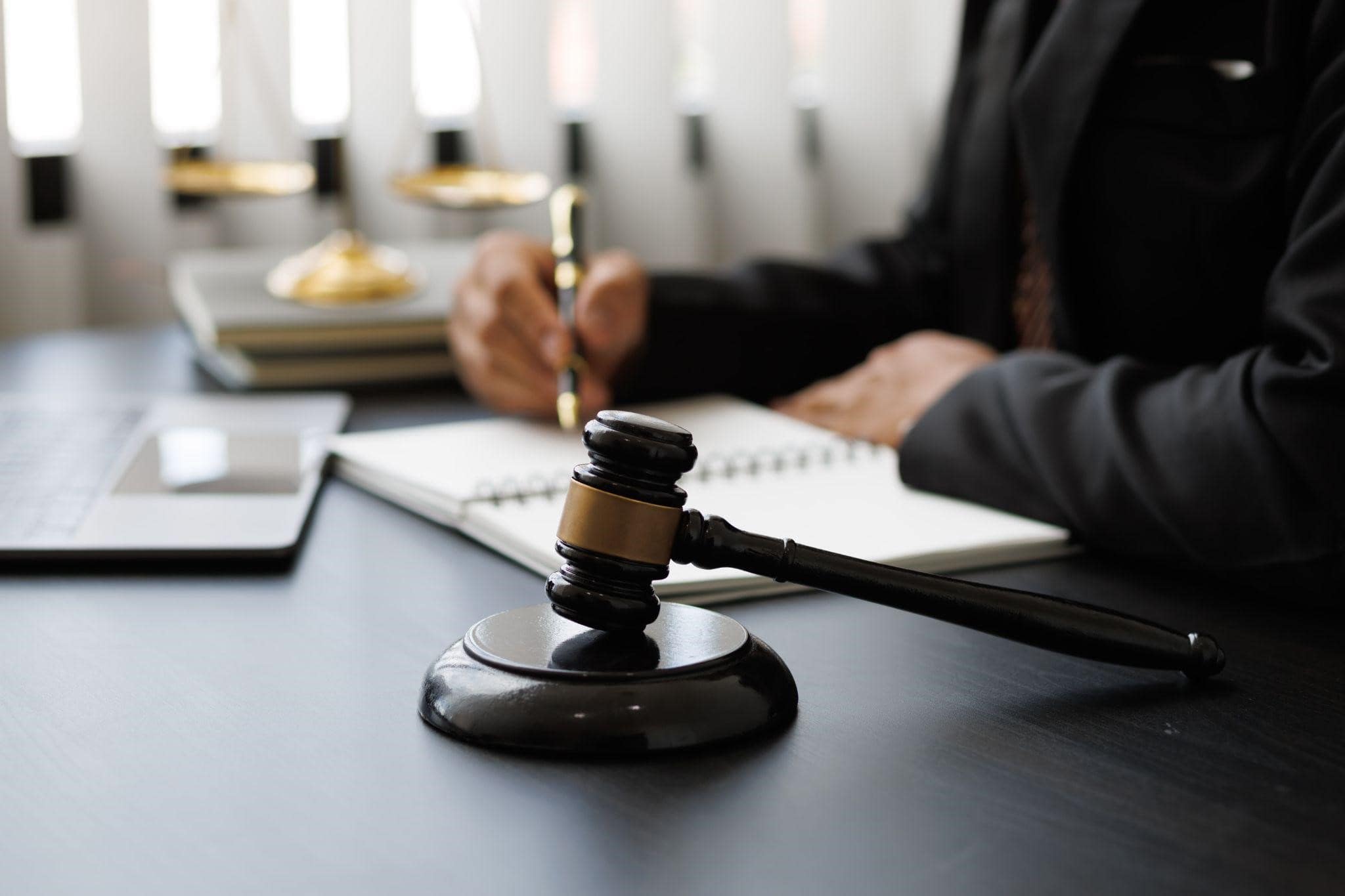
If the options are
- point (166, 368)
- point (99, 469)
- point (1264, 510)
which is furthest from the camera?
point (166, 368)

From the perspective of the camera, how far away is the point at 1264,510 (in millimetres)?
713

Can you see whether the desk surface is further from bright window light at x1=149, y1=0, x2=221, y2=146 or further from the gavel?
bright window light at x1=149, y1=0, x2=221, y2=146

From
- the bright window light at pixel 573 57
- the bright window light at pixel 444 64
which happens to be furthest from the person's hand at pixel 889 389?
the bright window light at pixel 573 57

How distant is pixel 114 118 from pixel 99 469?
0.99m

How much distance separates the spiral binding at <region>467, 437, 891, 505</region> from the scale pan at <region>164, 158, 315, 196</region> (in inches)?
23.3

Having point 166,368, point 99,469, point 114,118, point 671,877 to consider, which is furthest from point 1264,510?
point 114,118

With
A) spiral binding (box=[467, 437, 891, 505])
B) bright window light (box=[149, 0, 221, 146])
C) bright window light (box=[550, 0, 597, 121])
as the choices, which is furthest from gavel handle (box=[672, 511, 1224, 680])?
bright window light (box=[550, 0, 597, 121])

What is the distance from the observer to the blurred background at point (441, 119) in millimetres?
1706

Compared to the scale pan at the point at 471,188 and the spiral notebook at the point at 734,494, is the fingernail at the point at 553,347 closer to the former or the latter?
the spiral notebook at the point at 734,494

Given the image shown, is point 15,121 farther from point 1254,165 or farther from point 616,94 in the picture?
point 1254,165

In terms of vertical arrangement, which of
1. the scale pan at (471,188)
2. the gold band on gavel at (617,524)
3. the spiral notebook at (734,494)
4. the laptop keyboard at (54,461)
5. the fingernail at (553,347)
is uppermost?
the scale pan at (471,188)

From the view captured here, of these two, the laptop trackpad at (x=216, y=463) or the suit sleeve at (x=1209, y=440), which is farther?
the laptop trackpad at (x=216, y=463)

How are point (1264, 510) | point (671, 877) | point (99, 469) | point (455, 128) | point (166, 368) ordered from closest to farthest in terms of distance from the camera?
point (671, 877) → point (1264, 510) → point (99, 469) → point (166, 368) → point (455, 128)

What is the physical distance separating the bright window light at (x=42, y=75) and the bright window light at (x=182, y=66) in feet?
0.29
